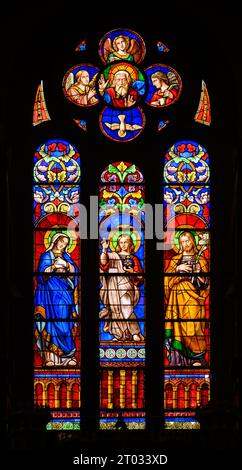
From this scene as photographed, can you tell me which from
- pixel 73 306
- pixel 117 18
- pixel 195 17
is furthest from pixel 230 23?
pixel 73 306

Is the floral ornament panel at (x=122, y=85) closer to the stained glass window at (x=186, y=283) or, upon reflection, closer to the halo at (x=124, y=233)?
the stained glass window at (x=186, y=283)

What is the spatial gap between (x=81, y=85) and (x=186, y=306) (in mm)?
2964

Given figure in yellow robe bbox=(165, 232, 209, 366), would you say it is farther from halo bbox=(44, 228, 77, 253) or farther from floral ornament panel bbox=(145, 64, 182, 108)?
floral ornament panel bbox=(145, 64, 182, 108)

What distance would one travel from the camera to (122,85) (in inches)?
709

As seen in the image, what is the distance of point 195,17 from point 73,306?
3613 mm

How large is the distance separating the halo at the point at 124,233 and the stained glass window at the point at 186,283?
1.16ft

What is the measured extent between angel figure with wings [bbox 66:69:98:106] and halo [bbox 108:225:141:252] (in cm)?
160

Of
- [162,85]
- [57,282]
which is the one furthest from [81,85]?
[57,282]

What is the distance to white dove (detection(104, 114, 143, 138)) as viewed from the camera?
1783cm

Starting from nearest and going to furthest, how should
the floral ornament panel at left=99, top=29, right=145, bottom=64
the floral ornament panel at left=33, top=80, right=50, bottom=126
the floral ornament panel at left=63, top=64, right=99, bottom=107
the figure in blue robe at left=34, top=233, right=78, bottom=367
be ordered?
1. the figure in blue robe at left=34, top=233, right=78, bottom=367
2. the floral ornament panel at left=33, top=80, right=50, bottom=126
3. the floral ornament panel at left=63, top=64, right=99, bottom=107
4. the floral ornament panel at left=99, top=29, right=145, bottom=64

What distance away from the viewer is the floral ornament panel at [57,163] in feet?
57.9

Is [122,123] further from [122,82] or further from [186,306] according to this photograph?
[186,306]

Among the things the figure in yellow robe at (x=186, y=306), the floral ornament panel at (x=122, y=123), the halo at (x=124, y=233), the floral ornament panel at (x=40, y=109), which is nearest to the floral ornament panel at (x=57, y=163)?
the floral ornament panel at (x=40, y=109)

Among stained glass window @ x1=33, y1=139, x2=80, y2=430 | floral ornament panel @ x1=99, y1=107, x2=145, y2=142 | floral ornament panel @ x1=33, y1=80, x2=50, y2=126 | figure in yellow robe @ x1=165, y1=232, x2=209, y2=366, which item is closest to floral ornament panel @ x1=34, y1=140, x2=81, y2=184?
stained glass window @ x1=33, y1=139, x2=80, y2=430
